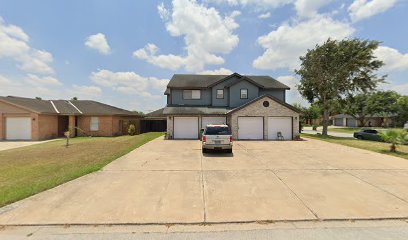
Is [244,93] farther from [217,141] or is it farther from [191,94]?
[217,141]

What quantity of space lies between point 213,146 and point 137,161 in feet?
14.5

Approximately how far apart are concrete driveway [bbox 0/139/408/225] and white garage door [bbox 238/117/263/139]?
1176 cm

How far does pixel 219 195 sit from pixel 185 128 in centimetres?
1687

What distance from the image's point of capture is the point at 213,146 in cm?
1293

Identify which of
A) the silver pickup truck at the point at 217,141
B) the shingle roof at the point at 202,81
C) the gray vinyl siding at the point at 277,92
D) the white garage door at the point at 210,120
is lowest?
the silver pickup truck at the point at 217,141

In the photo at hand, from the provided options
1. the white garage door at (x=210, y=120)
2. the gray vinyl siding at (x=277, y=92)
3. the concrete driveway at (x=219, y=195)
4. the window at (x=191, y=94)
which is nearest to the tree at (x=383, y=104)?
the gray vinyl siding at (x=277, y=92)

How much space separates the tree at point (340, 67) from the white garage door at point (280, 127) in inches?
379

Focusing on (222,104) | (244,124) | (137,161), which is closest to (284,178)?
(137,161)

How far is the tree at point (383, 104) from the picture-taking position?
56531mm

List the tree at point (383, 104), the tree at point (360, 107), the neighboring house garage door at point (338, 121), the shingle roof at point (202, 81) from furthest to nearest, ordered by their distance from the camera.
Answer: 1. the neighboring house garage door at point (338, 121)
2. the tree at point (360, 107)
3. the tree at point (383, 104)
4. the shingle roof at point (202, 81)

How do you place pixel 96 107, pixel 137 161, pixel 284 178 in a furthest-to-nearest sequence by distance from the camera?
1. pixel 96 107
2. pixel 137 161
3. pixel 284 178

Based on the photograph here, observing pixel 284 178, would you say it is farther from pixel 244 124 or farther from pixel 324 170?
pixel 244 124

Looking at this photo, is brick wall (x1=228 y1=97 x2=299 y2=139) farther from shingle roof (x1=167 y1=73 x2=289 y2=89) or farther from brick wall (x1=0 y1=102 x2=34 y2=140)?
brick wall (x1=0 y1=102 x2=34 y2=140)

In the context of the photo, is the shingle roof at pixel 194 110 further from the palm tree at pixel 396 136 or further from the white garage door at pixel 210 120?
the palm tree at pixel 396 136
